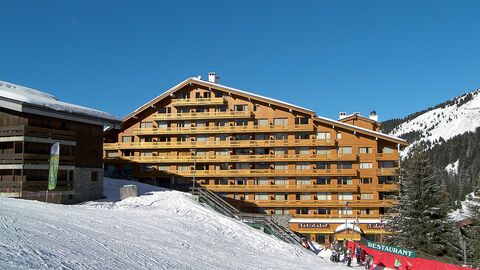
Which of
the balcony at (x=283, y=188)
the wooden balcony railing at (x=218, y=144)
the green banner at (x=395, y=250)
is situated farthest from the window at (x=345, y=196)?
the green banner at (x=395, y=250)

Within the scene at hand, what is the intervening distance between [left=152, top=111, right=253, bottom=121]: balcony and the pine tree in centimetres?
2352

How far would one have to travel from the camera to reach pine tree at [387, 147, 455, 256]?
4259cm

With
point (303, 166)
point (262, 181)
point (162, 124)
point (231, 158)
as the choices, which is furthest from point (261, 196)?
point (162, 124)

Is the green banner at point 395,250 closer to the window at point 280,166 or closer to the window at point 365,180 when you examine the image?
the window at point 365,180

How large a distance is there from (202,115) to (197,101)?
204cm

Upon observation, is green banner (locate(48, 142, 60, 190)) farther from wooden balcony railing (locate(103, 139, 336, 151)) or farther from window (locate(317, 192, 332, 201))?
window (locate(317, 192, 332, 201))

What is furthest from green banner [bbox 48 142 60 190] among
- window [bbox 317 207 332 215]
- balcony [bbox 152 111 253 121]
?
window [bbox 317 207 332 215]

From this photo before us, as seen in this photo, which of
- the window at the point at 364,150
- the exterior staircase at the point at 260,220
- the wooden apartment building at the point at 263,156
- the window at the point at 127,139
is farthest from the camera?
the window at the point at 127,139

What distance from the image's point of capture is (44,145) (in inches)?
1495

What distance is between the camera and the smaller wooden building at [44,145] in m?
35.3

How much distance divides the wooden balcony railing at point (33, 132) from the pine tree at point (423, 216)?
32426 mm

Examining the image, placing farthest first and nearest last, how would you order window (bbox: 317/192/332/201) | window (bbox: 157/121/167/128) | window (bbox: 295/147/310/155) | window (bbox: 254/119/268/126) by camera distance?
1. window (bbox: 157/121/167/128)
2. window (bbox: 254/119/268/126)
3. window (bbox: 295/147/310/155)
4. window (bbox: 317/192/332/201)

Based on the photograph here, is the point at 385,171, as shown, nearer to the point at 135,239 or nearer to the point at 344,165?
the point at 344,165

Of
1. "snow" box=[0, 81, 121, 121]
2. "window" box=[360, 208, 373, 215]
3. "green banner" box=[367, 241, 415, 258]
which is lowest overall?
"green banner" box=[367, 241, 415, 258]
